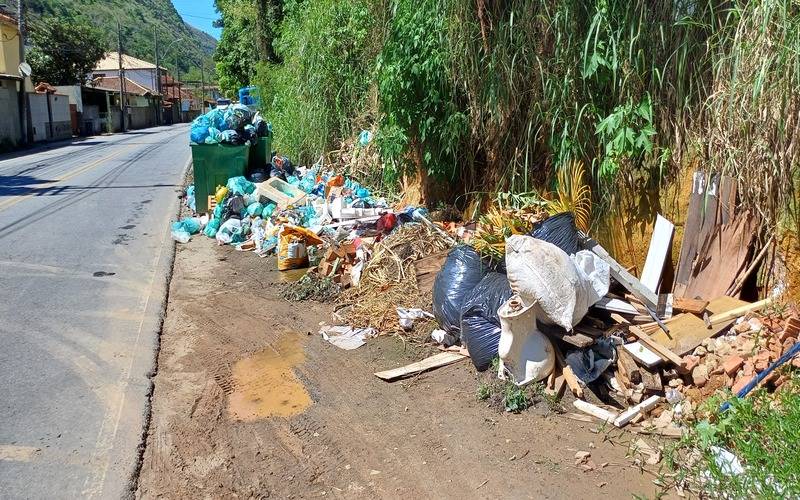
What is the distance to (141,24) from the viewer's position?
11275 centimetres

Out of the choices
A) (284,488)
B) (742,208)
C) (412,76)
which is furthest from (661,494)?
(412,76)

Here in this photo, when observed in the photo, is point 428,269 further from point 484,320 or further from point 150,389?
point 150,389

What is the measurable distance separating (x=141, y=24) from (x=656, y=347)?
126 meters

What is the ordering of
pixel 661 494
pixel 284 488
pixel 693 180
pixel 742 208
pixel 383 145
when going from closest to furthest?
pixel 661 494 → pixel 284 488 → pixel 742 208 → pixel 693 180 → pixel 383 145

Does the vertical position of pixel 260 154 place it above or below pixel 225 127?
below

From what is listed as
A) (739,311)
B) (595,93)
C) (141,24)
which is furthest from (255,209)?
(141,24)

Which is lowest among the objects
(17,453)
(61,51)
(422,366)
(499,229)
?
Result: (17,453)

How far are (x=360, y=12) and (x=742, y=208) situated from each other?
770 centimetres

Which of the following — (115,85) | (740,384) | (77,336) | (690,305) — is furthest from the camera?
(115,85)

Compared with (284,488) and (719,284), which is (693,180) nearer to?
(719,284)

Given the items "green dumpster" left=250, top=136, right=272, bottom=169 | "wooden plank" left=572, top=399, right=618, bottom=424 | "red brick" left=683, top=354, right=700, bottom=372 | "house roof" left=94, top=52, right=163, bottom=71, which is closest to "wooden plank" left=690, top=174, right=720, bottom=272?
"red brick" left=683, top=354, right=700, bottom=372

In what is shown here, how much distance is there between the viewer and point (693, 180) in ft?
15.4

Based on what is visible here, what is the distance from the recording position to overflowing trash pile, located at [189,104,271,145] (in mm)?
10867

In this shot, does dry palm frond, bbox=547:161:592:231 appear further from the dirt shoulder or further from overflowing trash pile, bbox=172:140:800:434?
the dirt shoulder
